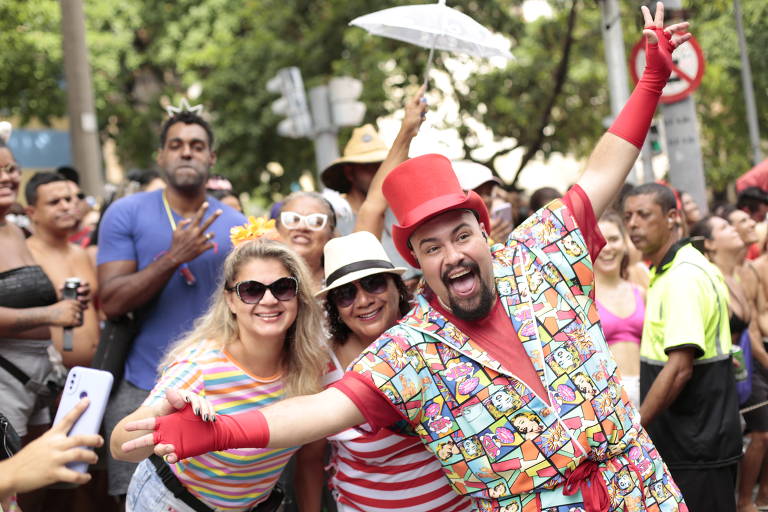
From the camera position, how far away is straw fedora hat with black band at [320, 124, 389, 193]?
17.6ft

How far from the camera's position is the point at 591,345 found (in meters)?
3.19

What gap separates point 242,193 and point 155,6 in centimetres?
514

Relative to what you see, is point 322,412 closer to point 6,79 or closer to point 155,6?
point 6,79

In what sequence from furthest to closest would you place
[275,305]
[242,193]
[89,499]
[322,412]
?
[242,193], [89,499], [275,305], [322,412]

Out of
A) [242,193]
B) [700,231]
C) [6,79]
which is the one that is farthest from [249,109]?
[700,231]

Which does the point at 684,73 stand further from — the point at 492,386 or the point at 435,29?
the point at 492,386

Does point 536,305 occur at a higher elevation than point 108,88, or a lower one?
lower

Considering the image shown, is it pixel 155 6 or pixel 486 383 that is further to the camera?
pixel 155 6

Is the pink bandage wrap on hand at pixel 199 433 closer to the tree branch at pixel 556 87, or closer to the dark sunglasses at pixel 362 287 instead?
the dark sunglasses at pixel 362 287

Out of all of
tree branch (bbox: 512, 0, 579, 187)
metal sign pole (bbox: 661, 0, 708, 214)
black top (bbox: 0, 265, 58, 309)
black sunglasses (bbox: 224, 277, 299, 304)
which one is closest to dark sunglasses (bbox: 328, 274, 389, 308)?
black sunglasses (bbox: 224, 277, 299, 304)

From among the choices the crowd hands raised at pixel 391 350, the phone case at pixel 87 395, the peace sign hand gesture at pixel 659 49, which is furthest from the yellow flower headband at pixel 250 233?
the peace sign hand gesture at pixel 659 49

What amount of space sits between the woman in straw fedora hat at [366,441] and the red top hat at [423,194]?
0.45m

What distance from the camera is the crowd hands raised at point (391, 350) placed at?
119 inches

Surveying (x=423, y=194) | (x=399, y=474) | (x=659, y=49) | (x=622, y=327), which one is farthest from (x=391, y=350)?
(x=622, y=327)
